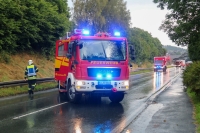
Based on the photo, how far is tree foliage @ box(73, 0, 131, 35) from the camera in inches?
1786

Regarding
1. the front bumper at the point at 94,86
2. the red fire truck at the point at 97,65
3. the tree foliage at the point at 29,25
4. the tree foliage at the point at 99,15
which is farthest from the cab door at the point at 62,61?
the tree foliage at the point at 99,15

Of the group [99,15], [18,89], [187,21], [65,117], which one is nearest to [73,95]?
[65,117]

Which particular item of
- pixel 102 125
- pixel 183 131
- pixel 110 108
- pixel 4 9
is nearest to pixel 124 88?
pixel 110 108

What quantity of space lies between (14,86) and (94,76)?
7095 mm

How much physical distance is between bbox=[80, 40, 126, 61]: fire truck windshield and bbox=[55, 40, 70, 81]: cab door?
173 centimetres

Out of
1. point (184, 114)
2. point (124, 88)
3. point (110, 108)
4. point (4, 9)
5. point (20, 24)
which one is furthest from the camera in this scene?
point (20, 24)

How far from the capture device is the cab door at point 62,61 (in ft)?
47.9

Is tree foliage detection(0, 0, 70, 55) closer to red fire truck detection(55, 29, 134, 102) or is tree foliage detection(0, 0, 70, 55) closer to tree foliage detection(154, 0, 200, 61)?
red fire truck detection(55, 29, 134, 102)

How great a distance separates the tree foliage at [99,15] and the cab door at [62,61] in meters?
28.8

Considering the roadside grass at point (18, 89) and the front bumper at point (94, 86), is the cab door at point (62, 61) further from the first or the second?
the roadside grass at point (18, 89)

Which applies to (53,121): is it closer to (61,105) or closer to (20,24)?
(61,105)

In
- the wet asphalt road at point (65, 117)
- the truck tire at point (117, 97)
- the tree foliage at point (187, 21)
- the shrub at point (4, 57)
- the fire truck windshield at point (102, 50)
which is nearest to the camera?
the wet asphalt road at point (65, 117)

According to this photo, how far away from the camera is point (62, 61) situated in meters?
15.4

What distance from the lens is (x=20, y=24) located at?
2223cm
